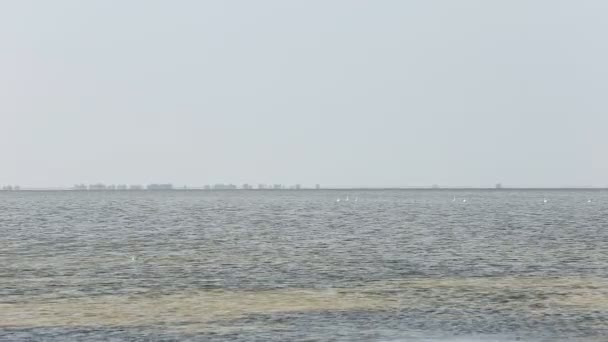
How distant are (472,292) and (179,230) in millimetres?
58677

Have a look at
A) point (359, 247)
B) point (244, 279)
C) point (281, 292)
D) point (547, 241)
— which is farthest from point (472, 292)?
point (547, 241)

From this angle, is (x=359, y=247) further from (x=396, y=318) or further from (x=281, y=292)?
(x=396, y=318)

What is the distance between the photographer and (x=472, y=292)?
40.2 metres

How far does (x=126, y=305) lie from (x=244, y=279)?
1050cm

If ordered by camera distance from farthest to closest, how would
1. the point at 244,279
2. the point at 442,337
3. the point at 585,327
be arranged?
1. the point at 244,279
2. the point at 585,327
3. the point at 442,337

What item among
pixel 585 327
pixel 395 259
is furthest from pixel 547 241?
pixel 585 327

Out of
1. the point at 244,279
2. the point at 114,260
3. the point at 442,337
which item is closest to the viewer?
the point at 442,337

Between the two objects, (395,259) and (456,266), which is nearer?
(456,266)

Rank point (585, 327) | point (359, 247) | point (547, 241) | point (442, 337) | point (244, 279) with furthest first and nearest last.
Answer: point (547, 241)
point (359, 247)
point (244, 279)
point (585, 327)
point (442, 337)

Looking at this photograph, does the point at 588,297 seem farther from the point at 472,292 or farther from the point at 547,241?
the point at 547,241

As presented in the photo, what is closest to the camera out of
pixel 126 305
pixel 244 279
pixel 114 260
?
pixel 126 305

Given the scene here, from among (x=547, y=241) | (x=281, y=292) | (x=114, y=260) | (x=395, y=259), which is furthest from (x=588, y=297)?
(x=547, y=241)

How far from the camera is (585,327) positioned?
30.5 metres

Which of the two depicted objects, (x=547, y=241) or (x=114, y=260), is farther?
(x=547, y=241)
